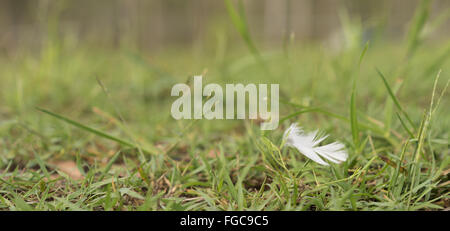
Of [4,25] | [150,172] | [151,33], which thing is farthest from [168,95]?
[4,25]

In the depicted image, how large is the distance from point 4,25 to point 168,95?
5837 millimetres

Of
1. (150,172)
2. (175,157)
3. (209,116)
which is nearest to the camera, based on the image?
(150,172)

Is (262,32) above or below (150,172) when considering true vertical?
above

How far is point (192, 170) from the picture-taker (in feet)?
2.26

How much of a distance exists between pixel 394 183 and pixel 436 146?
0.77 feet

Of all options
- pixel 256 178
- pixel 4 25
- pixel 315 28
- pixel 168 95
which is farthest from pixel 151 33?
pixel 256 178

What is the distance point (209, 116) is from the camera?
1.04 metres
